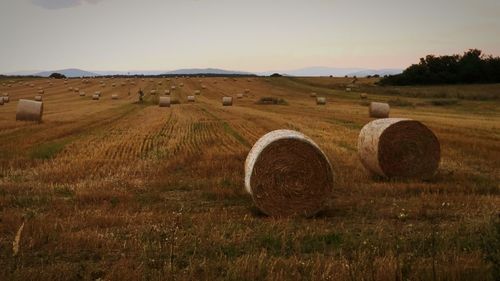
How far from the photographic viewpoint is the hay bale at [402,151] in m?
13.8

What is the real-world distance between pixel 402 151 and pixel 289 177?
15.5ft

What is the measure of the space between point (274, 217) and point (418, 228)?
2423 millimetres

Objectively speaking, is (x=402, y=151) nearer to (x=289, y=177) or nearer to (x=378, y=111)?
(x=289, y=177)

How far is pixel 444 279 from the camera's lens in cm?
604

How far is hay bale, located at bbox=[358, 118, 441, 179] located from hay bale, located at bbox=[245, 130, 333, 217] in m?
3.73

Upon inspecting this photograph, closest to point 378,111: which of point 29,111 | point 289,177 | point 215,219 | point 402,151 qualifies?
point 29,111

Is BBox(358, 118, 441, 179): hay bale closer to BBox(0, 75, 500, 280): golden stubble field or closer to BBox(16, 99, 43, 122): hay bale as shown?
BBox(0, 75, 500, 280): golden stubble field

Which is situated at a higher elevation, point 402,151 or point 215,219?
point 402,151

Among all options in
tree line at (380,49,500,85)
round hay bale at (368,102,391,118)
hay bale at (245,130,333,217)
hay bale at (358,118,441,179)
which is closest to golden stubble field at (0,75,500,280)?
hay bale at (245,130,333,217)

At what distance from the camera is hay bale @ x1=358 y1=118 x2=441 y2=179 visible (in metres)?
13.8

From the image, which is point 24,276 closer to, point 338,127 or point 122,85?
point 338,127

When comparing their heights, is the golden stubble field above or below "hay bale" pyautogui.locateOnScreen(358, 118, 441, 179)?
below

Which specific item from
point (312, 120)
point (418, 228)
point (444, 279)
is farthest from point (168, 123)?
point (444, 279)

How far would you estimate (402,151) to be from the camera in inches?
547
